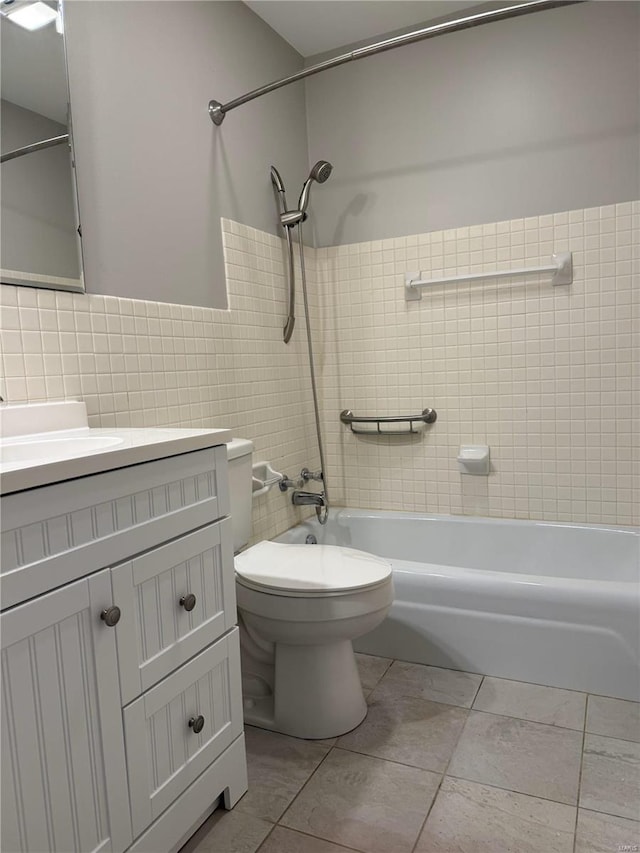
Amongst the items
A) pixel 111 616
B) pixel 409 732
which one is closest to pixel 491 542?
pixel 409 732

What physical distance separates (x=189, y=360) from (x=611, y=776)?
5.37 ft

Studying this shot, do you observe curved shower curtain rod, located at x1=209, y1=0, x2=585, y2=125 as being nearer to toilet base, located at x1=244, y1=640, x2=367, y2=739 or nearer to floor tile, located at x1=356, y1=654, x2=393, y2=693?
toilet base, located at x1=244, y1=640, x2=367, y2=739

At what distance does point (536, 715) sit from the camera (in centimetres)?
173

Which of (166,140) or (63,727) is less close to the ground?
(166,140)

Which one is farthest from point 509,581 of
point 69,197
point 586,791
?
point 69,197

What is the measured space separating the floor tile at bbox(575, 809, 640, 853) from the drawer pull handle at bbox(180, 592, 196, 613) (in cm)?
95

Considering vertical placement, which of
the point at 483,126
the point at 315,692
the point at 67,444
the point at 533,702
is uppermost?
the point at 483,126

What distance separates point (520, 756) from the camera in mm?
1551

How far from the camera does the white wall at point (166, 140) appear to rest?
61.9 inches

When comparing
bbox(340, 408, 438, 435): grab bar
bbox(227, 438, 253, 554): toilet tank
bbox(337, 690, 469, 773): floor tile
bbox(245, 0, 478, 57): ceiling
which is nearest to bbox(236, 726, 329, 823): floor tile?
bbox(337, 690, 469, 773): floor tile

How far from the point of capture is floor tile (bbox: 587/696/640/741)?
1626 mm

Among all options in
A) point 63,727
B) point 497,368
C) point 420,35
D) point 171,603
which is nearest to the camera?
point 63,727

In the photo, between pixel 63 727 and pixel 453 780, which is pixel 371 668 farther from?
pixel 63 727

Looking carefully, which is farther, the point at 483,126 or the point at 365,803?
the point at 483,126
